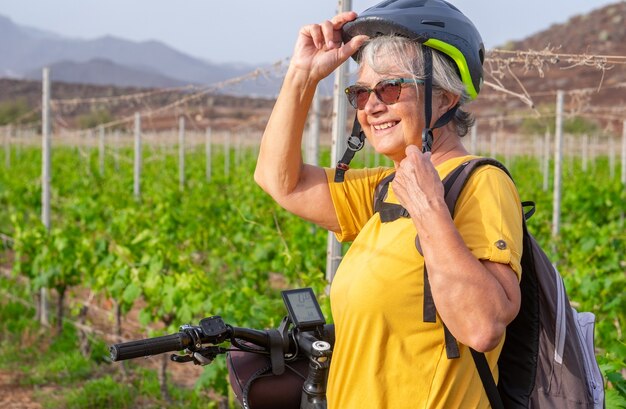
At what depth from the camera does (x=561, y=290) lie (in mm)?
1816

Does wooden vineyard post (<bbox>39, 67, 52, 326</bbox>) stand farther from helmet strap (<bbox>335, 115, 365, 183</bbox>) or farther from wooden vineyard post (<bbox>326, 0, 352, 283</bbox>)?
helmet strap (<bbox>335, 115, 365, 183</bbox>)

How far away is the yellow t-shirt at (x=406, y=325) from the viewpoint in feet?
5.61

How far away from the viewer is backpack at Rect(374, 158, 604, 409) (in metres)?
1.75

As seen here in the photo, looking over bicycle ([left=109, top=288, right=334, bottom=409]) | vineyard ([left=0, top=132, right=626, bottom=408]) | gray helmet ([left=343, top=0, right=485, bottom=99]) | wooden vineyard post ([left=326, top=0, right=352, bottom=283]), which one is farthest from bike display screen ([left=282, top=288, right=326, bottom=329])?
wooden vineyard post ([left=326, top=0, right=352, bottom=283])

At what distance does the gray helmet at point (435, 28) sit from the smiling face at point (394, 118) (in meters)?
0.10

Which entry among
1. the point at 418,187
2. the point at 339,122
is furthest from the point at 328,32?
the point at 339,122

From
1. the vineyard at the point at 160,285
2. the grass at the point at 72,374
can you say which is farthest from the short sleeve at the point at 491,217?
the grass at the point at 72,374

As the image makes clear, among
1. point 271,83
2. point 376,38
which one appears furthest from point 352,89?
point 271,83

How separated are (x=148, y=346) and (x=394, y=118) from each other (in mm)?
795

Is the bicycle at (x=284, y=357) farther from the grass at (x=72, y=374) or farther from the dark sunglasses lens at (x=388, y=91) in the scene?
the grass at (x=72, y=374)

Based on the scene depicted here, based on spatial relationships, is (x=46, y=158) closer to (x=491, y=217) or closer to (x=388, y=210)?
(x=388, y=210)

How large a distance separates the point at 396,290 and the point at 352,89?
0.57 meters

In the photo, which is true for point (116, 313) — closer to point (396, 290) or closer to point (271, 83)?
point (271, 83)

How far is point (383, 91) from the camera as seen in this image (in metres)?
1.98
